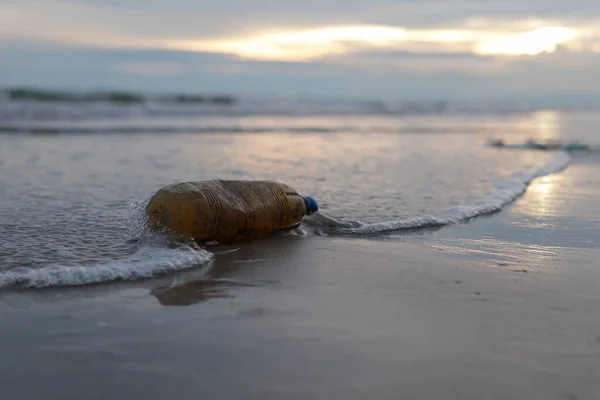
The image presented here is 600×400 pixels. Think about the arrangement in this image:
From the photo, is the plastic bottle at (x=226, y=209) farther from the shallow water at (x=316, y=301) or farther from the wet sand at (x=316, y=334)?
the wet sand at (x=316, y=334)

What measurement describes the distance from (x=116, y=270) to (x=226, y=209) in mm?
1075

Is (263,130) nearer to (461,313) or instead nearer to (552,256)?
(552,256)

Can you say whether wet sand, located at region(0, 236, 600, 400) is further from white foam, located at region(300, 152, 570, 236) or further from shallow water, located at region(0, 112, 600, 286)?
white foam, located at region(300, 152, 570, 236)

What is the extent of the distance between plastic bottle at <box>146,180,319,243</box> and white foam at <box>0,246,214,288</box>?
30cm

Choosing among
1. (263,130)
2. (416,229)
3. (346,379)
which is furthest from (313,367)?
(263,130)

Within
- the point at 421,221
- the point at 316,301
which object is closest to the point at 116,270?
the point at 316,301

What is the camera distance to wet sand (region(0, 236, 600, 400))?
249cm

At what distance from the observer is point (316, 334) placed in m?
2.99

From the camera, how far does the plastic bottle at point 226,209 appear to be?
15.1 feet

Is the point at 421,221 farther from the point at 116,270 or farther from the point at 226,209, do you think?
the point at 116,270

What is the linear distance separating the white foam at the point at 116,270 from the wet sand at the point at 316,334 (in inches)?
4.5

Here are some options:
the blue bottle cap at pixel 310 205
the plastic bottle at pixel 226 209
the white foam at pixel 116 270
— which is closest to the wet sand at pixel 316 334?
the white foam at pixel 116 270

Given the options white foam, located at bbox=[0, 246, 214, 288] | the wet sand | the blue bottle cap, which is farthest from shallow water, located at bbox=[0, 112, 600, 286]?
the wet sand

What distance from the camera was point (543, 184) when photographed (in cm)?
862
